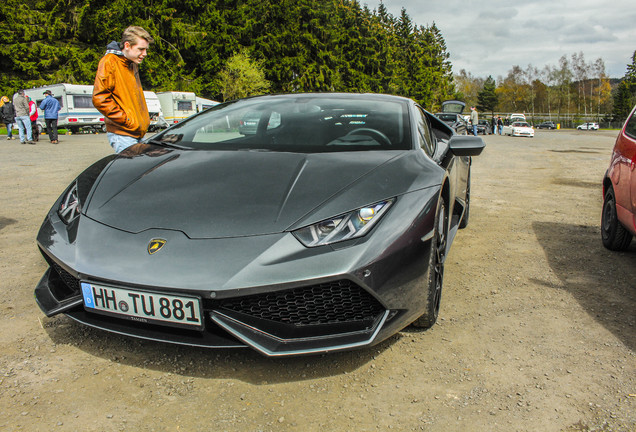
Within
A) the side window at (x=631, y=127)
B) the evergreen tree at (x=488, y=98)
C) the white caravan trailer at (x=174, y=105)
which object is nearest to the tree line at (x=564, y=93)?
the evergreen tree at (x=488, y=98)

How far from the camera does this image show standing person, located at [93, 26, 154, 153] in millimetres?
4258

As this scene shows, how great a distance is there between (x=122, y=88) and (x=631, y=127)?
419cm

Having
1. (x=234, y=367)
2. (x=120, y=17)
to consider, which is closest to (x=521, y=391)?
(x=234, y=367)

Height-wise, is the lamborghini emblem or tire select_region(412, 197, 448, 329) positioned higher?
the lamborghini emblem

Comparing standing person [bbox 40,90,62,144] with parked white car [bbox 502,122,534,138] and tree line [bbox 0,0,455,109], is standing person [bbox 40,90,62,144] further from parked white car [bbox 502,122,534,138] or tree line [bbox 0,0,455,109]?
parked white car [bbox 502,122,534,138]

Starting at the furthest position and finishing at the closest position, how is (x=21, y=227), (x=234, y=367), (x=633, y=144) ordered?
(x=21, y=227) → (x=633, y=144) → (x=234, y=367)

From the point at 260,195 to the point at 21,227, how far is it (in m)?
3.61

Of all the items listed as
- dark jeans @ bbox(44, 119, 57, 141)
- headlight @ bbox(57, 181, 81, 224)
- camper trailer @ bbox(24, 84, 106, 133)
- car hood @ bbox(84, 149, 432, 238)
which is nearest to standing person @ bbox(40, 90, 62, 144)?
dark jeans @ bbox(44, 119, 57, 141)

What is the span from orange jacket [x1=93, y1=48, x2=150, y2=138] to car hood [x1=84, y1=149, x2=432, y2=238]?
1632 millimetres

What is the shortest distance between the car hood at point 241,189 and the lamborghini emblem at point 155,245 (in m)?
0.09

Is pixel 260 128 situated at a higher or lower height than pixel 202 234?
higher

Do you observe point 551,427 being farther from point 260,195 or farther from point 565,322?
point 260,195

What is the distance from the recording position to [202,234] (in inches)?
86.7

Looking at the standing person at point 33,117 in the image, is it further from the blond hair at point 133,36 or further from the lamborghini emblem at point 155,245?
the lamborghini emblem at point 155,245
